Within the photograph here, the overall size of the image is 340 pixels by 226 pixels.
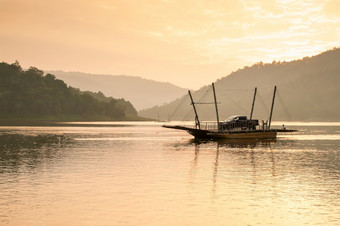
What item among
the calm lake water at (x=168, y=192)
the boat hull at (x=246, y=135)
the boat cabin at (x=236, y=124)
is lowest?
the calm lake water at (x=168, y=192)

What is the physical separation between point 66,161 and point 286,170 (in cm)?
2866

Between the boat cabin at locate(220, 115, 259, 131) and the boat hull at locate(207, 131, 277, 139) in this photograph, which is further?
the boat cabin at locate(220, 115, 259, 131)

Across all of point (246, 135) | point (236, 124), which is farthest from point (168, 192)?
point (236, 124)

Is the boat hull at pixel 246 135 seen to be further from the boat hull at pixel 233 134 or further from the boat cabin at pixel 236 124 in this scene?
the boat cabin at pixel 236 124

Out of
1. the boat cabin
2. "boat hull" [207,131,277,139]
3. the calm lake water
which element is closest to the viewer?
the calm lake water

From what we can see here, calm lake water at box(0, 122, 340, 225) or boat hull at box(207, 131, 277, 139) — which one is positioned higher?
boat hull at box(207, 131, 277, 139)

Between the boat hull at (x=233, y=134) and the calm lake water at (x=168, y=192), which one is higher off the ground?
the boat hull at (x=233, y=134)

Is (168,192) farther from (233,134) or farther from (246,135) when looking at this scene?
(246,135)

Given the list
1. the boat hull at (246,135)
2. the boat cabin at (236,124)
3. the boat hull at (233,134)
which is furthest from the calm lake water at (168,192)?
the boat cabin at (236,124)

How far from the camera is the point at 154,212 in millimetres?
33344

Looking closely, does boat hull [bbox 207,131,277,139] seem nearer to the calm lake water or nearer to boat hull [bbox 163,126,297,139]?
boat hull [bbox 163,126,297,139]

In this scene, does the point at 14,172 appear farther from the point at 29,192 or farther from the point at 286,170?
the point at 286,170

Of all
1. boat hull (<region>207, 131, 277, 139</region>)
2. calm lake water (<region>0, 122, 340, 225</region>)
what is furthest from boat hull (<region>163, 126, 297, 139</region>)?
calm lake water (<region>0, 122, 340, 225</region>)

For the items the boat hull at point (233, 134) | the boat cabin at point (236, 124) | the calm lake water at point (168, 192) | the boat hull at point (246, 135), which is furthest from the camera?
the boat cabin at point (236, 124)
